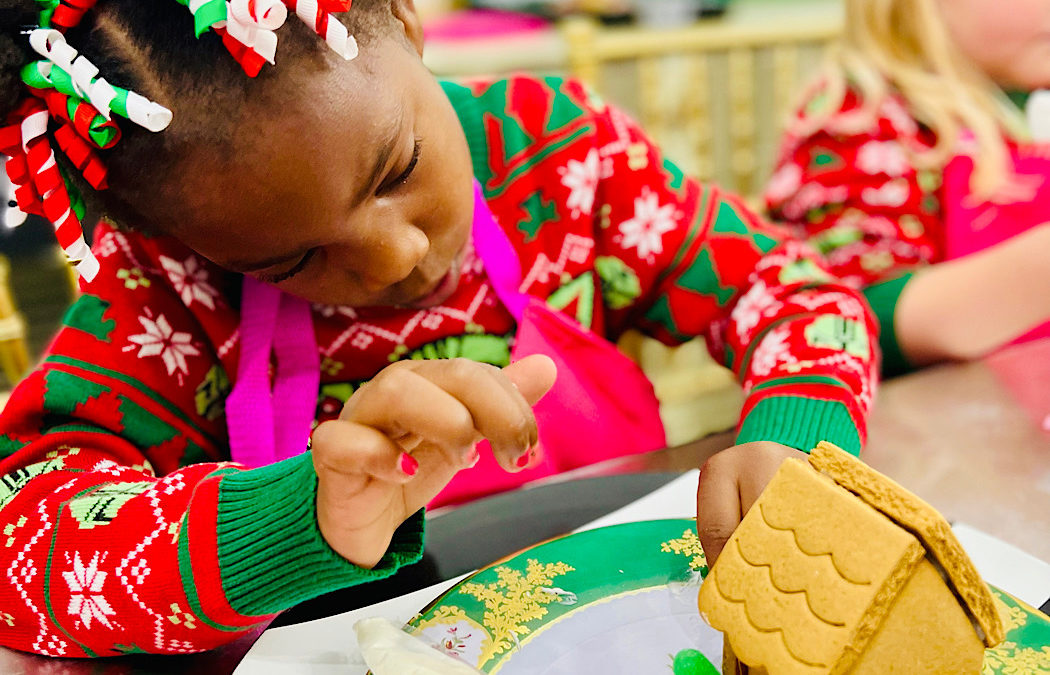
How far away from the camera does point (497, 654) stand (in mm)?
460

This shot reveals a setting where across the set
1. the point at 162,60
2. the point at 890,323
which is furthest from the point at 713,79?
the point at 162,60

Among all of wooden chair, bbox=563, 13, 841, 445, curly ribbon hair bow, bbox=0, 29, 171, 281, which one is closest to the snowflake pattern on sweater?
wooden chair, bbox=563, 13, 841, 445

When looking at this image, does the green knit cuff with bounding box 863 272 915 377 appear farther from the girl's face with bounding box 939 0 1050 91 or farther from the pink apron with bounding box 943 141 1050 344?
the girl's face with bounding box 939 0 1050 91

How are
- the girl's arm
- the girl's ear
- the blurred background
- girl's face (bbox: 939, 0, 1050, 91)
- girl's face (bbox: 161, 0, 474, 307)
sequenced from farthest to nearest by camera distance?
the blurred background < girl's face (bbox: 939, 0, 1050, 91) < the girl's arm < the girl's ear < girl's face (bbox: 161, 0, 474, 307)

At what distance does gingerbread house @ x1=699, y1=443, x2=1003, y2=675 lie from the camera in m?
0.37

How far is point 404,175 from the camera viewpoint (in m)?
0.55

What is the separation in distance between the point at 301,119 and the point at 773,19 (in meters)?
1.53

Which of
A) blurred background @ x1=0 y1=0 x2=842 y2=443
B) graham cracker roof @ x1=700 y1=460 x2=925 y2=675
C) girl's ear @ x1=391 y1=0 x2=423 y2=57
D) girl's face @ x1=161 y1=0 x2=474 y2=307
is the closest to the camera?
graham cracker roof @ x1=700 y1=460 x2=925 y2=675

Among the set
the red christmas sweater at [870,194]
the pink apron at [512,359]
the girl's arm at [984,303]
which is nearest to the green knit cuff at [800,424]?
the pink apron at [512,359]

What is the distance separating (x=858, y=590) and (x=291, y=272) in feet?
1.21

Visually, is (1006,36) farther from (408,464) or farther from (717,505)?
(408,464)

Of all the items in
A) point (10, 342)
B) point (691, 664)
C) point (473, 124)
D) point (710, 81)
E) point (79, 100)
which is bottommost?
point (10, 342)

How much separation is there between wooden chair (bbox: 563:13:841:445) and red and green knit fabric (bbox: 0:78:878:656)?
2.08 feet

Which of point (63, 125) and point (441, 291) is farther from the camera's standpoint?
point (441, 291)
